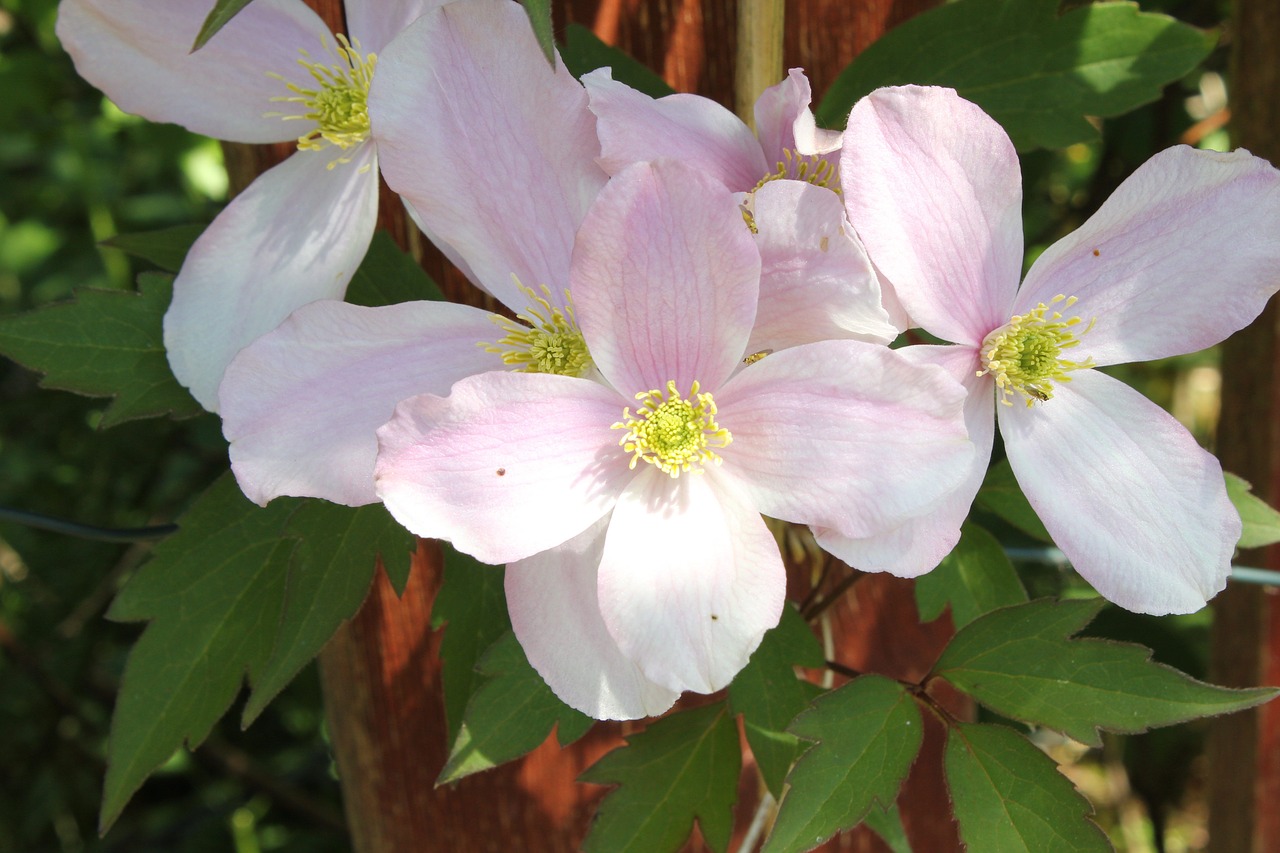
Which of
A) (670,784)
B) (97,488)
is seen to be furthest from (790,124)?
(97,488)

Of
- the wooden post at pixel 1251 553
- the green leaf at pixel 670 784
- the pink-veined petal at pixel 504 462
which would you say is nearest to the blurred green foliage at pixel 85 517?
the green leaf at pixel 670 784

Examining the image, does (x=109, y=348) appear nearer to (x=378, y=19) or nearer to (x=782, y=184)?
(x=378, y=19)

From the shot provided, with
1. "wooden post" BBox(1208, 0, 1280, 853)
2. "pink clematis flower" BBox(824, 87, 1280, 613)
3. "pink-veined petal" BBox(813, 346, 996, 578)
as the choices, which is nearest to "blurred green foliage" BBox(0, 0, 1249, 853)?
"wooden post" BBox(1208, 0, 1280, 853)

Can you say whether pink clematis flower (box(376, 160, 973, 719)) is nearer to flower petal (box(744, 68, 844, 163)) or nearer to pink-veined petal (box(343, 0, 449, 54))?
flower petal (box(744, 68, 844, 163))

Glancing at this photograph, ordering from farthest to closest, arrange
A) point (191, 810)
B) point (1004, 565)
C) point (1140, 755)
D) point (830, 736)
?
point (1140, 755) → point (191, 810) → point (1004, 565) → point (830, 736)

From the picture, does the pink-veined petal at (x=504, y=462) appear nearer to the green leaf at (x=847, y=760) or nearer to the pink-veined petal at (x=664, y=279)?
the pink-veined petal at (x=664, y=279)

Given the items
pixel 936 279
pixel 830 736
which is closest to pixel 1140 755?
pixel 830 736

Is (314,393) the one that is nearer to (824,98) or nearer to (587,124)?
(587,124)
